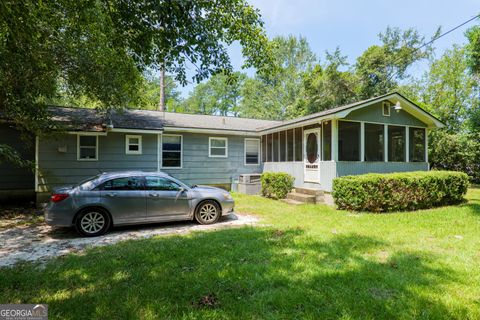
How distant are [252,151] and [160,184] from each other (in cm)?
822

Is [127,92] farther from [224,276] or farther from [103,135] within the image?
[224,276]

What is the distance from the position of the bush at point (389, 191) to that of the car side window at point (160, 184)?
5.35m

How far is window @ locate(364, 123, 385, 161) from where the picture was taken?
10398mm

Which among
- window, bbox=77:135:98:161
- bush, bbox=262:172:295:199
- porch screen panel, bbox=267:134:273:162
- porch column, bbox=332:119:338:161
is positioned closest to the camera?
porch column, bbox=332:119:338:161

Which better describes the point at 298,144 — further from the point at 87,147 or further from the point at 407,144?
the point at 87,147

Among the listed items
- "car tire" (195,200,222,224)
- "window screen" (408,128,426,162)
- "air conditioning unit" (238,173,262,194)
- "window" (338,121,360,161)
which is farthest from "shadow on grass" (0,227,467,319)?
"window screen" (408,128,426,162)

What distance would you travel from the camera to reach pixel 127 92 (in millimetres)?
8930

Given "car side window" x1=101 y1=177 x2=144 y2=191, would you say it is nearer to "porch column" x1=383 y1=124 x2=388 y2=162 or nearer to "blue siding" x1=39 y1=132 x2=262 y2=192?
"blue siding" x1=39 y1=132 x2=262 y2=192

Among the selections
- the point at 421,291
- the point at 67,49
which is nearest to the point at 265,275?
the point at 421,291

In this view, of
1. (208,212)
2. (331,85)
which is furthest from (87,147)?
(331,85)

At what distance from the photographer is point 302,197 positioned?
32.2ft

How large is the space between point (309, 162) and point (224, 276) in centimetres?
800

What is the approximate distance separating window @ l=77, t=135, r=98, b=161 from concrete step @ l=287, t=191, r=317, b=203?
817cm

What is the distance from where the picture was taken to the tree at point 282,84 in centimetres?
3291
